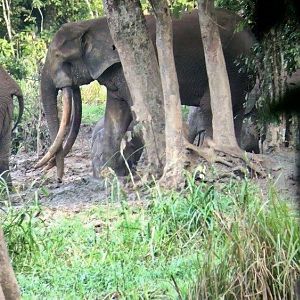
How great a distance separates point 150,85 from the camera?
24.8 feet

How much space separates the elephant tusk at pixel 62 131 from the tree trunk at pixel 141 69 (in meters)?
2.26

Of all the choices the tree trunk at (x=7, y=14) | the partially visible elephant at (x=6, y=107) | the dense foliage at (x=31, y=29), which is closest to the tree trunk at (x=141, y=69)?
the partially visible elephant at (x=6, y=107)

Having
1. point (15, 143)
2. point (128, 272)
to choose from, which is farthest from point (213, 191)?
point (15, 143)

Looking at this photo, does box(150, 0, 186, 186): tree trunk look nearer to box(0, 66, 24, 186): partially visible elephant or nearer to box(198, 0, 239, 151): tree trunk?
box(198, 0, 239, 151): tree trunk

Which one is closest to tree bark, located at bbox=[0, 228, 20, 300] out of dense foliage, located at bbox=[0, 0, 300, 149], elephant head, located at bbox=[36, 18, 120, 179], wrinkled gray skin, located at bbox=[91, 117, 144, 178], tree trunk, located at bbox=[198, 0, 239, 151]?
tree trunk, located at bbox=[198, 0, 239, 151]

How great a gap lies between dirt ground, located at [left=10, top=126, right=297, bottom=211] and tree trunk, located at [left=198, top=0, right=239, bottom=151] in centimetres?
42

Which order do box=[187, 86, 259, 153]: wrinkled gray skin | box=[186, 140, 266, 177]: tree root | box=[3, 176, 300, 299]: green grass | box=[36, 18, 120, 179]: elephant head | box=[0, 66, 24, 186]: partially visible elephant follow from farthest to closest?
1. box=[0, 66, 24, 186]: partially visible elephant
2. box=[36, 18, 120, 179]: elephant head
3. box=[187, 86, 259, 153]: wrinkled gray skin
4. box=[186, 140, 266, 177]: tree root
5. box=[3, 176, 300, 299]: green grass

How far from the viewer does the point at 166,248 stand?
518cm

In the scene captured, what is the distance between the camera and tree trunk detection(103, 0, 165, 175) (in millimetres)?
7414

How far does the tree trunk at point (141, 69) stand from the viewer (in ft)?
24.3

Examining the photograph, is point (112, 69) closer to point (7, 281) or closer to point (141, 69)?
point (141, 69)

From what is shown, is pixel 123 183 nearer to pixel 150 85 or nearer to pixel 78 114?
pixel 150 85

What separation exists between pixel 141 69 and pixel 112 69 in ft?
6.50

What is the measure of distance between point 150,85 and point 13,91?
3165 mm
